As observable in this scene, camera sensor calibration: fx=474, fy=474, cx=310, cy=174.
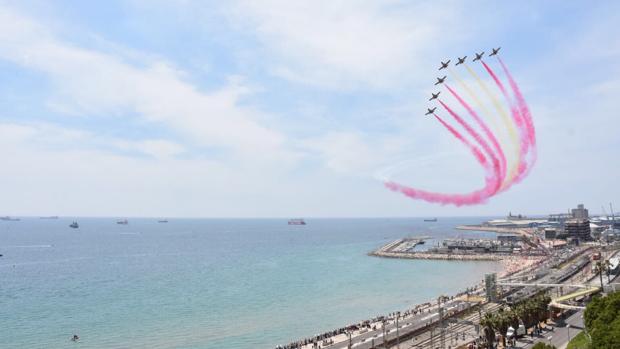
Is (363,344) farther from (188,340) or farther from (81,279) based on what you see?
(81,279)

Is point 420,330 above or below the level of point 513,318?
below

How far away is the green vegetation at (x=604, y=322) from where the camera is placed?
103 ft

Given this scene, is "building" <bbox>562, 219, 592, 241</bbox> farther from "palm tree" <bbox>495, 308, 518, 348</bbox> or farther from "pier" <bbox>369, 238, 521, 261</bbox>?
"palm tree" <bbox>495, 308, 518, 348</bbox>

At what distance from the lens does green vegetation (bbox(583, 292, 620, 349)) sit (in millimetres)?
31469

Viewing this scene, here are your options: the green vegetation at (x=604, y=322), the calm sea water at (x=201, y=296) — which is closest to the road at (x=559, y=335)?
the green vegetation at (x=604, y=322)

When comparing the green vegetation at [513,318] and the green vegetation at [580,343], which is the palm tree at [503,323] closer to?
the green vegetation at [513,318]

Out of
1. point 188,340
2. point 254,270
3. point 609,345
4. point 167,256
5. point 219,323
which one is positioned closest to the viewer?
point 609,345

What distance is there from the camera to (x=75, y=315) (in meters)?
77.8

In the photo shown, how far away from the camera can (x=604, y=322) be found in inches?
1502

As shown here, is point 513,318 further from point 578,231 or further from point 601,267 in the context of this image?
point 578,231

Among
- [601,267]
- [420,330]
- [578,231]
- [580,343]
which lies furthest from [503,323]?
[578,231]

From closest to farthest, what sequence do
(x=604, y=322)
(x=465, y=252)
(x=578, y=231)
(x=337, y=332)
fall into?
(x=604, y=322)
(x=337, y=332)
(x=465, y=252)
(x=578, y=231)

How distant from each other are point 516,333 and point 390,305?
3466 cm

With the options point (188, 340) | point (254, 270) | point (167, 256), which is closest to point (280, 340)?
point (188, 340)
